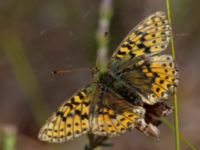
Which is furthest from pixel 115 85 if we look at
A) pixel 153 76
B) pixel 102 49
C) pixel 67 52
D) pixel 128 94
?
pixel 67 52

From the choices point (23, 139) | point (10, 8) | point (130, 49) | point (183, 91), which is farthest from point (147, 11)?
point (130, 49)

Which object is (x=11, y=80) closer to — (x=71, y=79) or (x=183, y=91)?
(x=71, y=79)

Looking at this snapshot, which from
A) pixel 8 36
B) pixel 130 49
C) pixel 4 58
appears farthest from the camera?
pixel 4 58

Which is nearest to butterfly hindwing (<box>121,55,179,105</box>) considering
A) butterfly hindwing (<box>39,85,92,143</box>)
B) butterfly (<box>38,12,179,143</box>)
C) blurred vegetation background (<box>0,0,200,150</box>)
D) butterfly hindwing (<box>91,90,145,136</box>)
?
butterfly (<box>38,12,179,143</box>)

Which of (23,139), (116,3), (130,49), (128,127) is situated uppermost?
(116,3)

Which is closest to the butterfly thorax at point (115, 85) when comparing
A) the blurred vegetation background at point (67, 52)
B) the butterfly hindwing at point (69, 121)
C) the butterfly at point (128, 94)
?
the butterfly at point (128, 94)

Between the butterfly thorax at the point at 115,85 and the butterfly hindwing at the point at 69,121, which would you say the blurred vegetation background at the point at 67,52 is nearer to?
the butterfly thorax at the point at 115,85

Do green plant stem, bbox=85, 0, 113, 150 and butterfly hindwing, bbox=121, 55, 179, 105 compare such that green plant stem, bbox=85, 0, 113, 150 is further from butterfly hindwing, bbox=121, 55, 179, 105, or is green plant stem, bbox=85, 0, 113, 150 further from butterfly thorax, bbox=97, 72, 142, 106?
butterfly hindwing, bbox=121, 55, 179, 105

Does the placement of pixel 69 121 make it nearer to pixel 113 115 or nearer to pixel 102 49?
pixel 113 115
